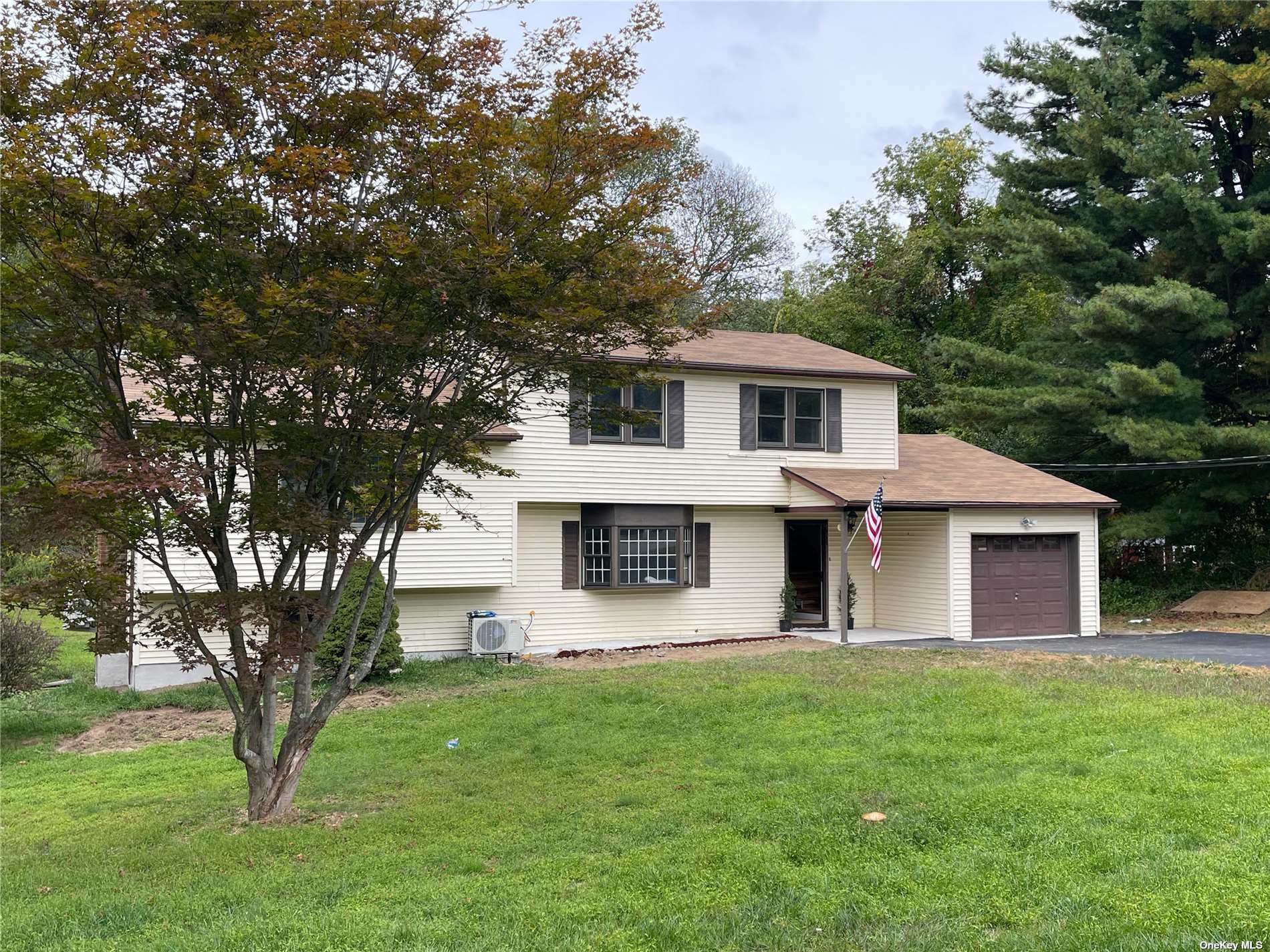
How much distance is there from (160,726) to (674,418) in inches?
393

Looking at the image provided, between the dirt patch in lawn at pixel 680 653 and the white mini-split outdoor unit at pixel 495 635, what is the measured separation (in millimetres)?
454

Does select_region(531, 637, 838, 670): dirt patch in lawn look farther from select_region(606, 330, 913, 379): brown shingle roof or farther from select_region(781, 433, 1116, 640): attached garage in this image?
select_region(606, 330, 913, 379): brown shingle roof

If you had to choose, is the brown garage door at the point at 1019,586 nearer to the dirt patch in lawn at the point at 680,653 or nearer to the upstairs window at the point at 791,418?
the dirt patch in lawn at the point at 680,653

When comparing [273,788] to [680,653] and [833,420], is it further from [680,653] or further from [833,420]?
[833,420]

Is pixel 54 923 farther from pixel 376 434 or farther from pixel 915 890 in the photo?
pixel 915 890

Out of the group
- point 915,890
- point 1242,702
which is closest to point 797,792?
point 915,890

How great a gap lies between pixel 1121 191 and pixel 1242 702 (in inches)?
742

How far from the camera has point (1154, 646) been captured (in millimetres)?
16812

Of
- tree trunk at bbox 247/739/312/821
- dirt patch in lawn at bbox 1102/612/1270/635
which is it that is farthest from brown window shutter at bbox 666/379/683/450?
tree trunk at bbox 247/739/312/821

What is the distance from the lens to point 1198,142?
2402 cm

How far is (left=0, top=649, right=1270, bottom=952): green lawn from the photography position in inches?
191

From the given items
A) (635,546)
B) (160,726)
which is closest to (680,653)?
(635,546)

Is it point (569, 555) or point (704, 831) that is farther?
point (569, 555)

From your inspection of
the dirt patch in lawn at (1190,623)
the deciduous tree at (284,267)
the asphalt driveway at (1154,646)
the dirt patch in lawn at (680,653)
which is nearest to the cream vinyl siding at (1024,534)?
the asphalt driveway at (1154,646)
